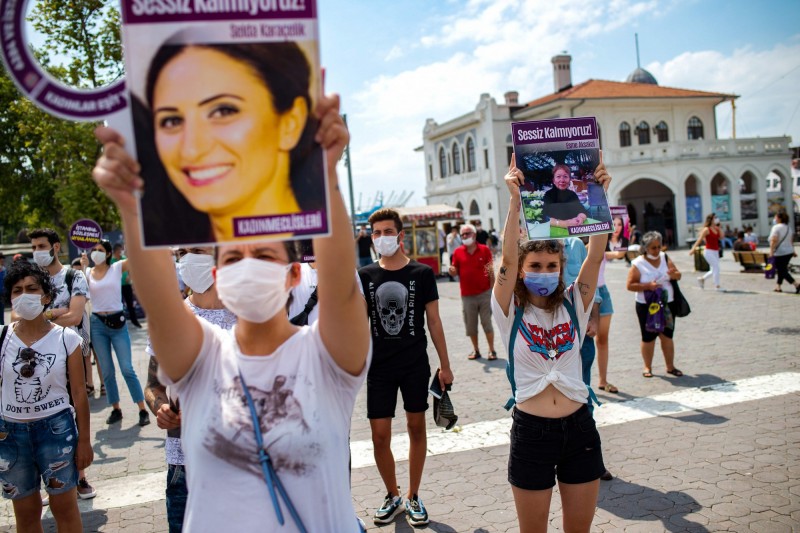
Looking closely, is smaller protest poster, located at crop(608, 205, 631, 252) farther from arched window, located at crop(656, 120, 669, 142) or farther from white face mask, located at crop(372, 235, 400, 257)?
arched window, located at crop(656, 120, 669, 142)

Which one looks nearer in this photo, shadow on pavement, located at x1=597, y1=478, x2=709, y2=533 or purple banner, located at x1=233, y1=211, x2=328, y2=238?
purple banner, located at x1=233, y1=211, x2=328, y2=238

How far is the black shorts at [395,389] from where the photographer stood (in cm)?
470

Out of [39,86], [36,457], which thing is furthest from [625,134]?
[39,86]

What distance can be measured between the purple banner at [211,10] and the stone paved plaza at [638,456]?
1.36 metres

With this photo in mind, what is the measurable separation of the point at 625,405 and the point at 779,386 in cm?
185

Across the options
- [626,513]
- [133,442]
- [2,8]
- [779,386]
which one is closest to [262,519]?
[2,8]

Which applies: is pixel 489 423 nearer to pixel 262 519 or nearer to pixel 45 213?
pixel 262 519

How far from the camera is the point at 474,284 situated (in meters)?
10.2

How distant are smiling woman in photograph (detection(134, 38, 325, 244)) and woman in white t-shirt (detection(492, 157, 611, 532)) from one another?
1963 mm

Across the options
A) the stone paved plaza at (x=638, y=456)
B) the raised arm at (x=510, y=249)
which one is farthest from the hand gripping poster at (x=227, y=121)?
the raised arm at (x=510, y=249)

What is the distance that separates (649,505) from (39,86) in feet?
15.0

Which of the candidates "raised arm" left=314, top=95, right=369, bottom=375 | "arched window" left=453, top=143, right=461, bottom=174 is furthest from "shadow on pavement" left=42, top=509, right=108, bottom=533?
"arched window" left=453, top=143, right=461, bottom=174

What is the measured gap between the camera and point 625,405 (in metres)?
6.77

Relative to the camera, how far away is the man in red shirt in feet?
33.1
